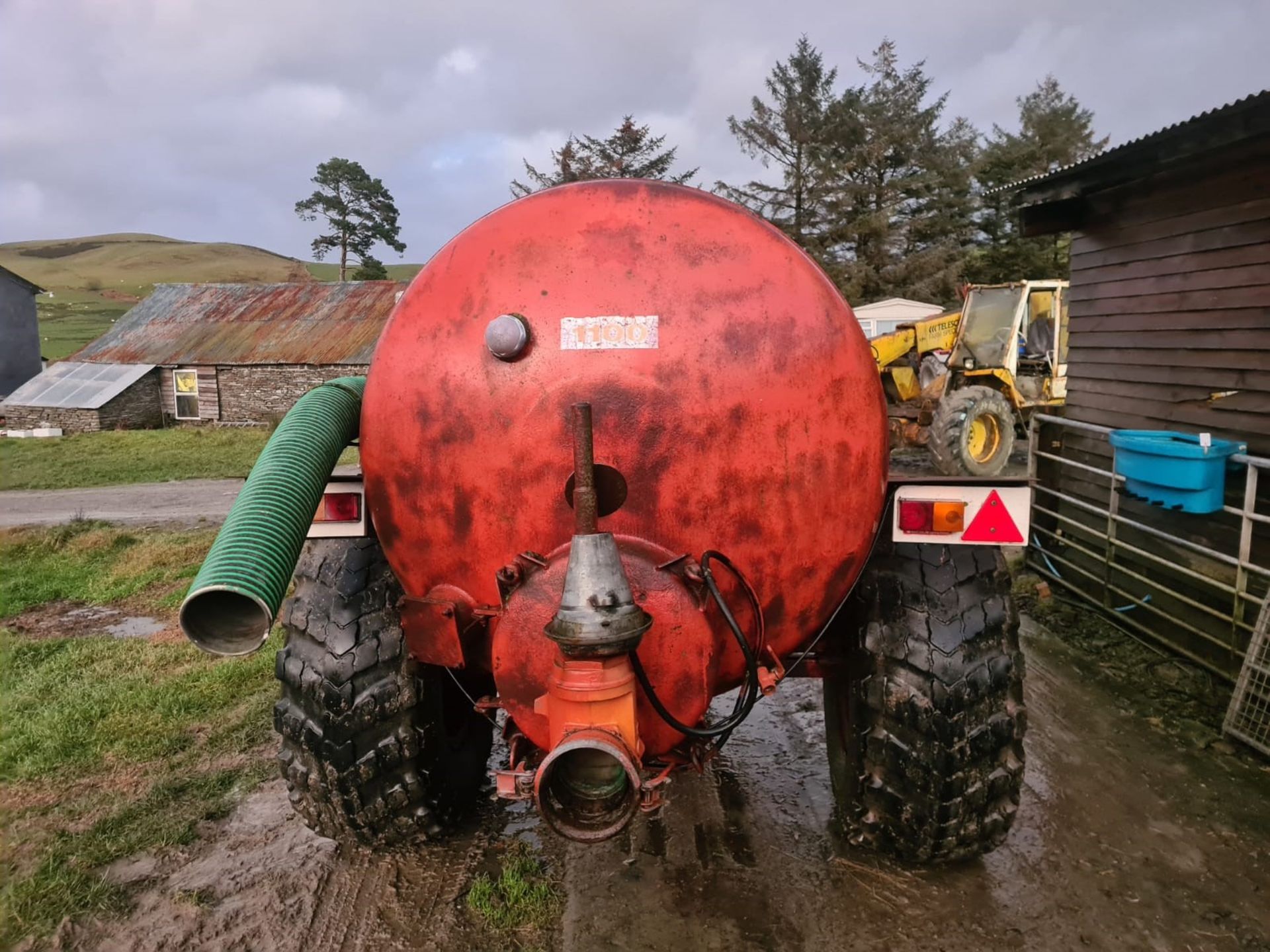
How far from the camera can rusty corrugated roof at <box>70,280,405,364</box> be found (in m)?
21.7

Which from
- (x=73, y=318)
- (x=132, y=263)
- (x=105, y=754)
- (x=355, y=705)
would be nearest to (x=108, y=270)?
(x=132, y=263)

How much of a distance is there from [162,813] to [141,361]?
22682mm

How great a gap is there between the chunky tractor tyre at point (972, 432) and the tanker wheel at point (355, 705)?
26.7 feet

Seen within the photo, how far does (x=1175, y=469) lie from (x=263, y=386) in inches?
846

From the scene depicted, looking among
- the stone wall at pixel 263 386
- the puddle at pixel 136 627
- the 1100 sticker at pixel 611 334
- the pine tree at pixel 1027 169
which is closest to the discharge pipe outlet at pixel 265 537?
the 1100 sticker at pixel 611 334

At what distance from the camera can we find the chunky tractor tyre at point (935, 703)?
7.67 feet

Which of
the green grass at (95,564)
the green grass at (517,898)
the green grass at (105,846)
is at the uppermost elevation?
the green grass at (95,564)

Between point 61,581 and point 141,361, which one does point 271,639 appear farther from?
point 141,361

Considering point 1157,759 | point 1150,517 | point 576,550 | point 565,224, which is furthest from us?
point 1150,517

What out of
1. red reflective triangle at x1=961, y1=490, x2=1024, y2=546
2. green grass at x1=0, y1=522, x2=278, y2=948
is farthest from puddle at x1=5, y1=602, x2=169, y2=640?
red reflective triangle at x1=961, y1=490, x2=1024, y2=546

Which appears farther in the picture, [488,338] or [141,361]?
[141,361]

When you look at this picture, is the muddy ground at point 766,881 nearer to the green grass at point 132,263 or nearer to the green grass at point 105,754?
the green grass at point 105,754

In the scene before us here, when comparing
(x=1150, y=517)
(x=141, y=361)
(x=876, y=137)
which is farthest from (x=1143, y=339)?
(x=876, y=137)

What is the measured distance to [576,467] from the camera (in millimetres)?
1739
